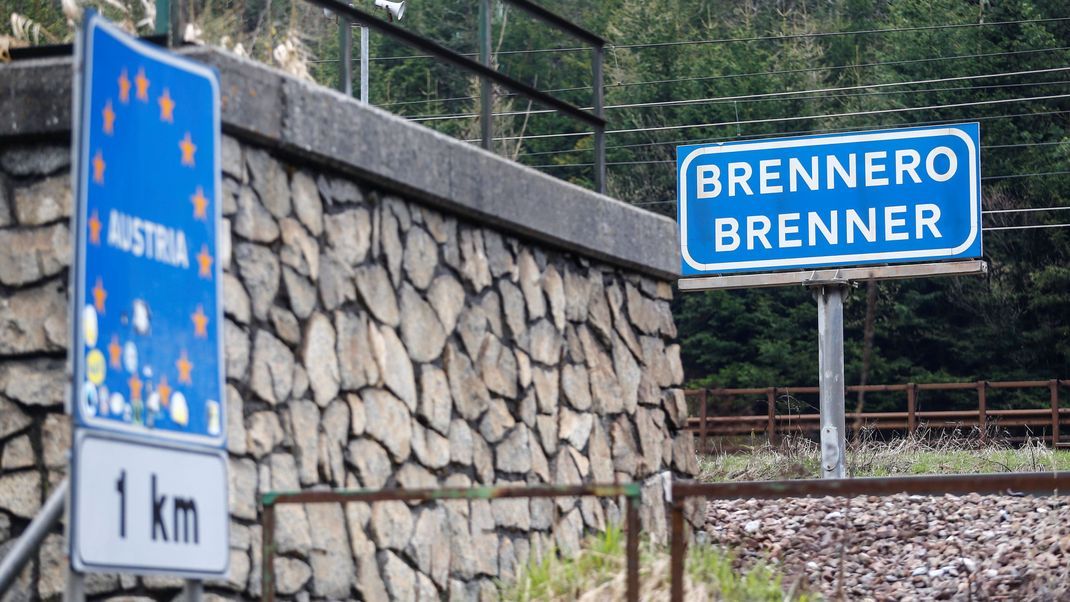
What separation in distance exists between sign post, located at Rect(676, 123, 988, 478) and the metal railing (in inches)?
151

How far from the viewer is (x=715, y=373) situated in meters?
41.0

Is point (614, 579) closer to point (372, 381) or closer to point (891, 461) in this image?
point (372, 381)

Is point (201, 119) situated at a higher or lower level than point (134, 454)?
higher

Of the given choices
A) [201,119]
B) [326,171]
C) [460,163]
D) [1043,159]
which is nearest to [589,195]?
[460,163]

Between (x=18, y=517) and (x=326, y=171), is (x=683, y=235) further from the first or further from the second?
(x=18, y=517)

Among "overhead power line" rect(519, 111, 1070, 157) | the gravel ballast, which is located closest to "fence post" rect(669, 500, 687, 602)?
the gravel ballast

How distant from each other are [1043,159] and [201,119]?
119ft

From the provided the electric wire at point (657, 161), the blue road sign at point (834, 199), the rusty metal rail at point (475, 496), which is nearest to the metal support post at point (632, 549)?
the rusty metal rail at point (475, 496)

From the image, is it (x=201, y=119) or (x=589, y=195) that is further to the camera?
(x=589, y=195)

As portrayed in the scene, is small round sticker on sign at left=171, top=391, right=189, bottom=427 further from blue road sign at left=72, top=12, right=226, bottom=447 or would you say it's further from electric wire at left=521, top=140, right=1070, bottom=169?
electric wire at left=521, top=140, right=1070, bottom=169

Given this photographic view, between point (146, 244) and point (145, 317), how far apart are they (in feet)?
0.52

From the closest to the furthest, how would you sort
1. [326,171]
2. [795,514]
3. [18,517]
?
1. [18,517]
2. [326,171]
3. [795,514]

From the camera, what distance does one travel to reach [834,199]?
12477 millimetres

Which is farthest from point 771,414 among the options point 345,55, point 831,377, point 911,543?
point 345,55
